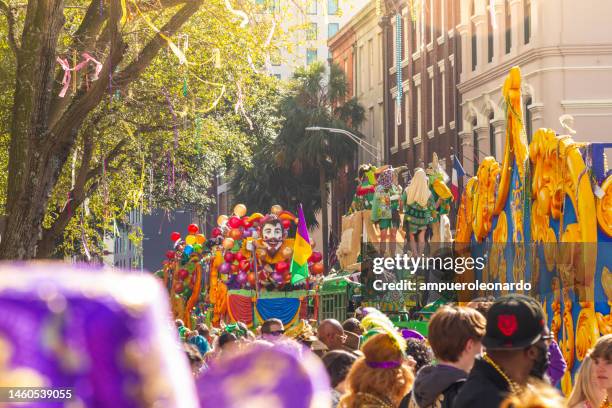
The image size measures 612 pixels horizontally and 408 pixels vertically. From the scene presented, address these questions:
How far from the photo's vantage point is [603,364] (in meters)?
5.62

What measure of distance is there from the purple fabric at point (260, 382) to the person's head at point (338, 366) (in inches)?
180

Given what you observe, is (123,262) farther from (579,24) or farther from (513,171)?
(513,171)

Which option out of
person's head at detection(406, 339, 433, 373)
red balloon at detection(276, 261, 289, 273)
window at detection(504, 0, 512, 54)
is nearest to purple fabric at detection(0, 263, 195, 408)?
person's head at detection(406, 339, 433, 373)

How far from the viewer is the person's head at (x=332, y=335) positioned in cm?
852

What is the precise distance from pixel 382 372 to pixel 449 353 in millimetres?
327

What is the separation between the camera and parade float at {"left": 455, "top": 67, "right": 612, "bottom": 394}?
11562 millimetres

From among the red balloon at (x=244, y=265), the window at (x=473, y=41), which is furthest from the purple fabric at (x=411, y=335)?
the window at (x=473, y=41)

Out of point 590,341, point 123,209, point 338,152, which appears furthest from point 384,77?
point 590,341

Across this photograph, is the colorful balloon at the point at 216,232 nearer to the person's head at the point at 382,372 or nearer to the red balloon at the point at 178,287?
the red balloon at the point at 178,287

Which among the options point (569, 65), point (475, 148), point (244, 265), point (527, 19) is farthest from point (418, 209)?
point (475, 148)

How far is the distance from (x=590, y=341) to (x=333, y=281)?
13500 mm

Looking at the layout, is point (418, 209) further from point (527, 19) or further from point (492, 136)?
point (492, 136)

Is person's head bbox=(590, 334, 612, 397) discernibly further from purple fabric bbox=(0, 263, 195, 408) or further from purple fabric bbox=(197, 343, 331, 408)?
purple fabric bbox=(0, 263, 195, 408)

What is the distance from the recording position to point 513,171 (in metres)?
14.8
